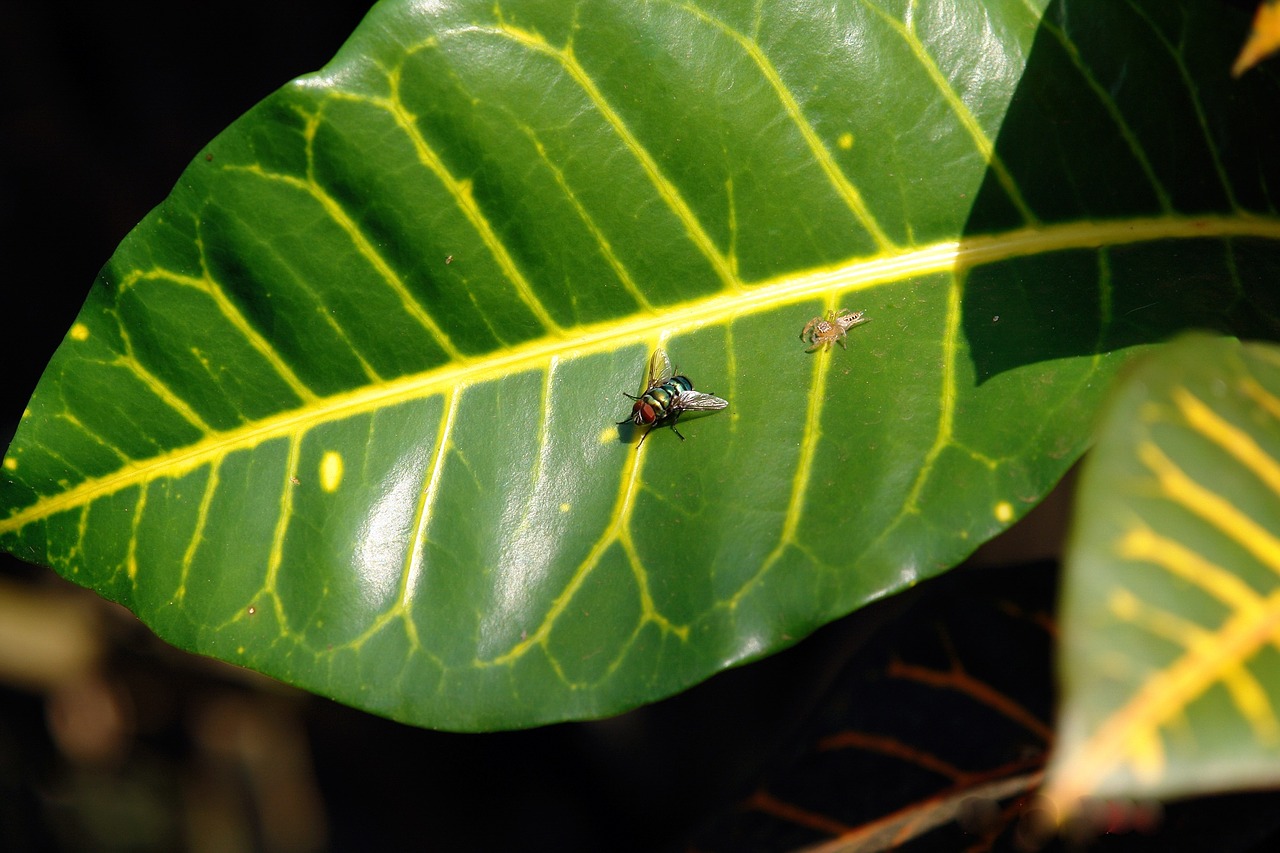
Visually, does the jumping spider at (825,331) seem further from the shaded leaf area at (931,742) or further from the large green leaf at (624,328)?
the shaded leaf area at (931,742)

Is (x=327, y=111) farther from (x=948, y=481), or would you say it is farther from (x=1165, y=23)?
(x=1165, y=23)

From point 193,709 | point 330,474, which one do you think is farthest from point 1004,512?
point 193,709

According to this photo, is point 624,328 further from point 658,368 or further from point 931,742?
point 931,742

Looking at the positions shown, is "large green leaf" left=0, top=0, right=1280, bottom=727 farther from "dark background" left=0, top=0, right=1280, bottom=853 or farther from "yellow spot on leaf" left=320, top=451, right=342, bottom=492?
"dark background" left=0, top=0, right=1280, bottom=853

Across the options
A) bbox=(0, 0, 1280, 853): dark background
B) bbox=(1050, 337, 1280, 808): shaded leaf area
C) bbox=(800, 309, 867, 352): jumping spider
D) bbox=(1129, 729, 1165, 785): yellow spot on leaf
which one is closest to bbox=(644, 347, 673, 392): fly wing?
bbox=(800, 309, 867, 352): jumping spider

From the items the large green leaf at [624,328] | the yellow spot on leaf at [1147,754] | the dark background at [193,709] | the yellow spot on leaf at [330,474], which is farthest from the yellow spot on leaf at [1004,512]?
the dark background at [193,709]

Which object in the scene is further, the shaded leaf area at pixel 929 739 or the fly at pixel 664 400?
the shaded leaf area at pixel 929 739
